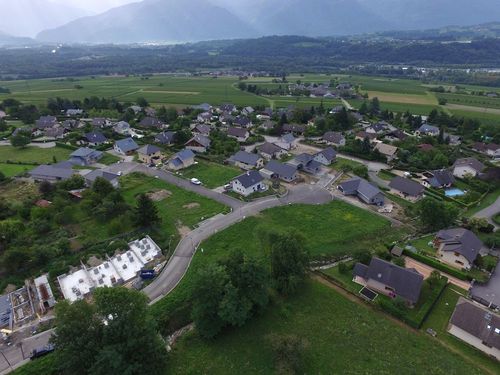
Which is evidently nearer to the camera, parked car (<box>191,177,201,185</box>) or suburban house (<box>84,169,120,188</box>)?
suburban house (<box>84,169,120,188</box>)

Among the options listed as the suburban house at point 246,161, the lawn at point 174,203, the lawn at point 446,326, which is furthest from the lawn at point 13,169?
the lawn at point 446,326

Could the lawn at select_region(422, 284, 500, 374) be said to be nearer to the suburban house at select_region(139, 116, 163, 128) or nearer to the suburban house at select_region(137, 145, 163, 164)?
the suburban house at select_region(137, 145, 163, 164)

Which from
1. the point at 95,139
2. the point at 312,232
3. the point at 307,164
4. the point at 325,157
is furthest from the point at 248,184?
the point at 95,139

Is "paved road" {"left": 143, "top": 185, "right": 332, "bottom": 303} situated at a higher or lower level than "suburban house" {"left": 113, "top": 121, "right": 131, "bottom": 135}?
lower

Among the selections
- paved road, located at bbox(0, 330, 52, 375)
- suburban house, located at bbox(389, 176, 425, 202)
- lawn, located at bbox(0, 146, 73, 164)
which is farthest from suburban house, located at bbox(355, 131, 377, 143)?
paved road, located at bbox(0, 330, 52, 375)

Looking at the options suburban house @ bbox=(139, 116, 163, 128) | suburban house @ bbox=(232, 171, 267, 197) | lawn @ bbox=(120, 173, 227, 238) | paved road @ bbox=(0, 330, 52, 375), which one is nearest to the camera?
paved road @ bbox=(0, 330, 52, 375)

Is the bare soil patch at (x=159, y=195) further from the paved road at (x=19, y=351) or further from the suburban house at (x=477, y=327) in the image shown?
the suburban house at (x=477, y=327)

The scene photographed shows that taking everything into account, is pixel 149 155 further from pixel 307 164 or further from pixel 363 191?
pixel 363 191
